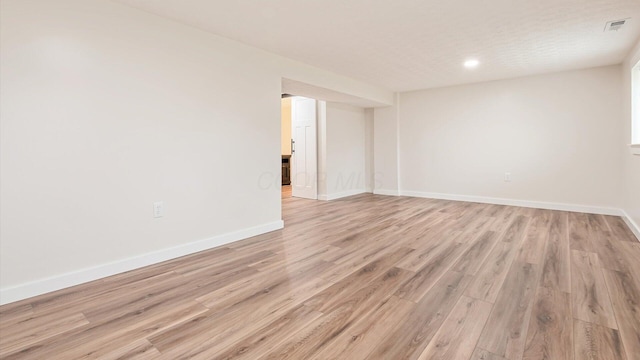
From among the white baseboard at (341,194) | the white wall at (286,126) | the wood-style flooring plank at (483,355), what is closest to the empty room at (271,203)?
the wood-style flooring plank at (483,355)

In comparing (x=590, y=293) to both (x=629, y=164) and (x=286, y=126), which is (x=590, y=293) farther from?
(x=286, y=126)

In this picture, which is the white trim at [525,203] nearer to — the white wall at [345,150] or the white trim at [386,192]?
the white trim at [386,192]

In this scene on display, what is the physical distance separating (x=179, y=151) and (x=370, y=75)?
10.3 feet

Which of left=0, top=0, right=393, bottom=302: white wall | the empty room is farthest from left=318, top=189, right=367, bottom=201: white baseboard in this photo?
left=0, top=0, right=393, bottom=302: white wall

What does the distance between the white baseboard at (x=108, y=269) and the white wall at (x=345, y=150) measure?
9.62 feet

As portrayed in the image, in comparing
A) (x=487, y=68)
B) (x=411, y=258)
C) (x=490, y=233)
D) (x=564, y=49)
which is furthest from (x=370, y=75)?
(x=411, y=258)

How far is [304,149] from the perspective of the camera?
616cm

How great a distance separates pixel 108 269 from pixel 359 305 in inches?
75.6

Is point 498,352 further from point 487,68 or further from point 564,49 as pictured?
point 487,68

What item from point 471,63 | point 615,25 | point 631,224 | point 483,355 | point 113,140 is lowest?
point 483,355

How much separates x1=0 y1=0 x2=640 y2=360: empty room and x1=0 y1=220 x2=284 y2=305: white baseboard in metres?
0.01

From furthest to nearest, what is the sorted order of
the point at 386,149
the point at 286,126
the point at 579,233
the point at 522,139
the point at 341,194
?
the point at 286,126, the point at 386,149, the point at 341,194, the point at 522,139, the point at 579,233

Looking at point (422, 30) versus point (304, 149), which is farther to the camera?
point (304, 149)

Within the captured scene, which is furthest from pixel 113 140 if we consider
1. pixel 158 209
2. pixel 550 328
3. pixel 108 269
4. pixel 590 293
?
pixel 590 293
